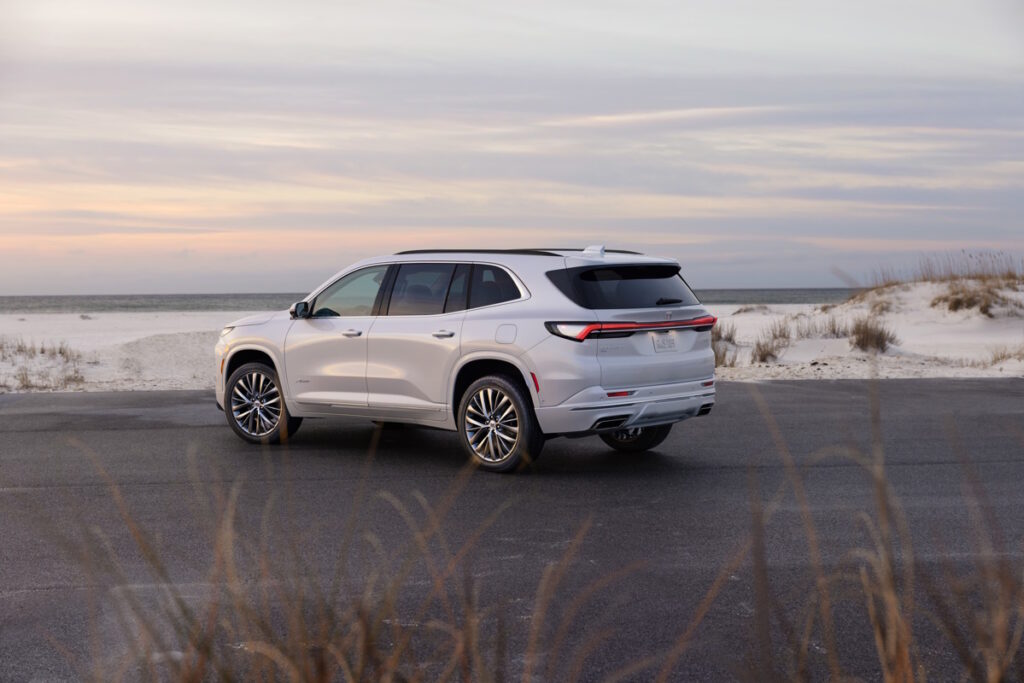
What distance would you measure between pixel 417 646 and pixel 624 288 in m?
5.10

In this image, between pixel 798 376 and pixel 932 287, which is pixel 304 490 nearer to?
pixel 798 376

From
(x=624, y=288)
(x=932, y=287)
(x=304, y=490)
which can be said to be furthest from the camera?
(x=932, y=287)

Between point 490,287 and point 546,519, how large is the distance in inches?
109

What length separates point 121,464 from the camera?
10414mm

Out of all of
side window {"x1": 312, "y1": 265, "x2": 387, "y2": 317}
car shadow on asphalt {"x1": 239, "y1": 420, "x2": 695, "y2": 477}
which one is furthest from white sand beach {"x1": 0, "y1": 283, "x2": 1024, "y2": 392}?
side window {"x1": 312, "y1": 265, "x2": 387, "y2": 317}

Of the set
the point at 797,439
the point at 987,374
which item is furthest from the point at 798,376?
the point at 797,439

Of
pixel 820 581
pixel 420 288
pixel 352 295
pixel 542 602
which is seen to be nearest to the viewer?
pixel 542 602

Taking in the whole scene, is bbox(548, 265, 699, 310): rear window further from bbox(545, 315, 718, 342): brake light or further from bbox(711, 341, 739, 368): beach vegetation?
bbox(711, 341, 739, 368): beach vegetation

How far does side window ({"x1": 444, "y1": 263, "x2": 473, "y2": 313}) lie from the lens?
10250 millimetres

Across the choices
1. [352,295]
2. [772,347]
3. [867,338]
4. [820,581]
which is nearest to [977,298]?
[867,338]

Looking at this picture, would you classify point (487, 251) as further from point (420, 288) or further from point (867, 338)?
point (867, 338)

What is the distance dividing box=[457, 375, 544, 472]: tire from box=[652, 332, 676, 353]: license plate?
123 cm

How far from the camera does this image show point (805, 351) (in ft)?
82.1

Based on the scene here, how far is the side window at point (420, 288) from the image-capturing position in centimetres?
1044
